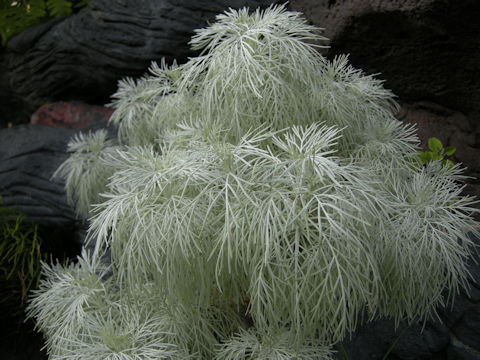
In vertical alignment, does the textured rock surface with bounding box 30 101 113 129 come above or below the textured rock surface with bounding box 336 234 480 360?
below

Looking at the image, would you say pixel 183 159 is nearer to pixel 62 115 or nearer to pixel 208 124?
pixel 208 124

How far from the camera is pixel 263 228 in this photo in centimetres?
92

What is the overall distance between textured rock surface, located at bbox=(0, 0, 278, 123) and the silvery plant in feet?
4.11

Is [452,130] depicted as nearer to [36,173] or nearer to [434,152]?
[434,152]

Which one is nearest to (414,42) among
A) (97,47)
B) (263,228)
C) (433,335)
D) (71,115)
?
(433,335)

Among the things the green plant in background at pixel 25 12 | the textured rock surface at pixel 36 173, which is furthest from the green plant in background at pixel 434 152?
the green plant in background at pixel 25 12

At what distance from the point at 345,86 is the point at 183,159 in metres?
0.78

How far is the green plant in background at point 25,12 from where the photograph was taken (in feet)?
10.2

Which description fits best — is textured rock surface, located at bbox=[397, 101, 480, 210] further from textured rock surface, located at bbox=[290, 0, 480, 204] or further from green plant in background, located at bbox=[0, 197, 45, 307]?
green plant in background, located at bbox=[0, 197, 45, 307]

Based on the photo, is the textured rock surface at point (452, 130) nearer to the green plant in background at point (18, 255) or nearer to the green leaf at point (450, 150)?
the green leaf at point (450, 150)

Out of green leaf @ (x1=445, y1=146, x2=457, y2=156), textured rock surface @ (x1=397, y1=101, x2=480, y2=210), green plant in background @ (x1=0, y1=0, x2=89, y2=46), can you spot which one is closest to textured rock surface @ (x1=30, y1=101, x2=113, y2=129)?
green plant in background @ (x1=0, y1=0, x2=89, y2=46)

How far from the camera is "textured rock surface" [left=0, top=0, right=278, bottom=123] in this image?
2.53m

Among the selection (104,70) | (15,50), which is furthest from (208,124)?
(15,50)

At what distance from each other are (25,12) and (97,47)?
0.89m
